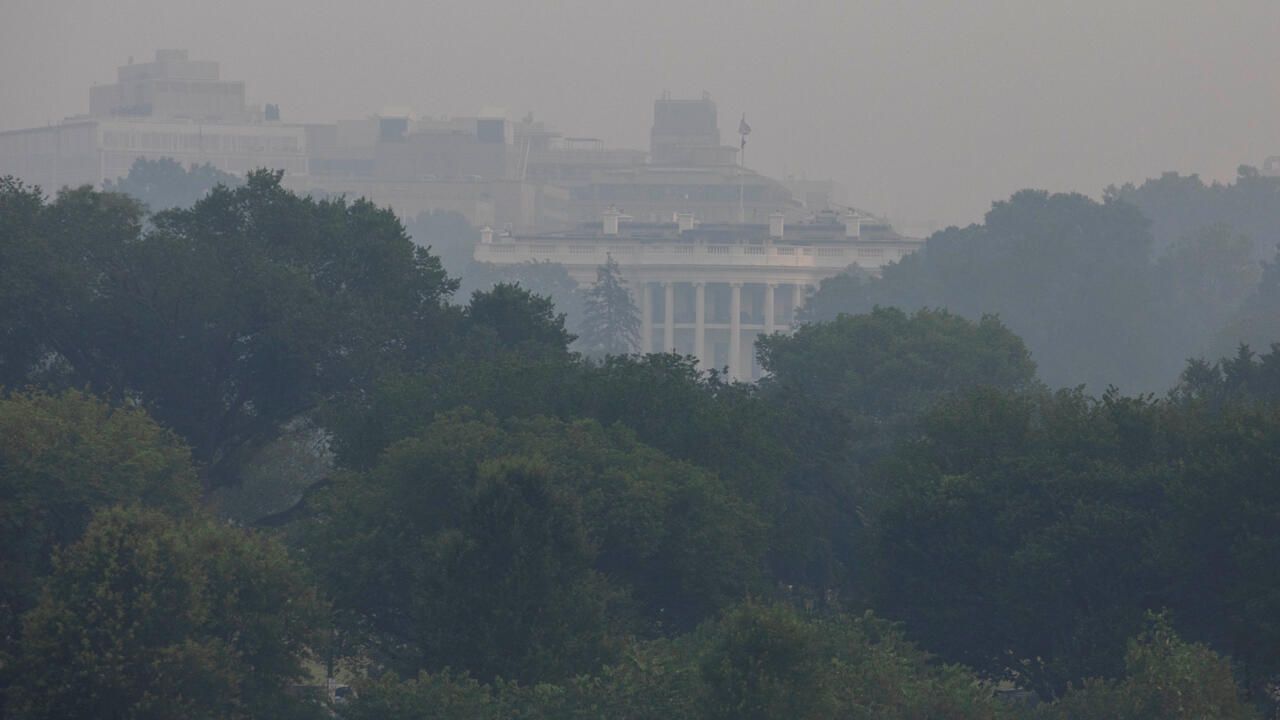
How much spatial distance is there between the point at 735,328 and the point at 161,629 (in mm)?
134685

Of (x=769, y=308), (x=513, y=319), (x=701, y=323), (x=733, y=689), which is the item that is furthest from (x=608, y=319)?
(x=733, y=689)

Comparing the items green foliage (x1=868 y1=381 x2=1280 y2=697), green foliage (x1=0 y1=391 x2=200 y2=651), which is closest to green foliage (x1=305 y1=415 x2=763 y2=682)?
green foliage (x1=0 y1=391 x2=200 y2=651)

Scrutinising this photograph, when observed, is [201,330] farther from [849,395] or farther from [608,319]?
[608,319]

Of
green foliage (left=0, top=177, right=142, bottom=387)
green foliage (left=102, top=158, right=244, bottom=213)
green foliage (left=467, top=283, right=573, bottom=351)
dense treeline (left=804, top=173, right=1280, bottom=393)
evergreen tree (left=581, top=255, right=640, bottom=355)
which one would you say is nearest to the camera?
green foliage (left=0, top=177, right=142, bottom=387)

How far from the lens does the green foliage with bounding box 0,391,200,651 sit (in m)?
37.9

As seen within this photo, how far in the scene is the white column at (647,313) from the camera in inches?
6649

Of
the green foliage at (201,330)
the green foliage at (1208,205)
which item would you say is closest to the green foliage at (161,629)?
the green foliage at (201,330)

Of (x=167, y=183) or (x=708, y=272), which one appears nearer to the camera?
(x=708, y=272)

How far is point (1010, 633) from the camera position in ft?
131

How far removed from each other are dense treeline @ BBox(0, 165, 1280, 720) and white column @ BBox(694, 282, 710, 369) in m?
111

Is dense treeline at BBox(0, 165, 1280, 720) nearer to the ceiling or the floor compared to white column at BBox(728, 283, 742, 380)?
nearer to the ceiling

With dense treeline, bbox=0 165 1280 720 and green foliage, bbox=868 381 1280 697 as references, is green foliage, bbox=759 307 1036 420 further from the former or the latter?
green foliage, bbox=868 381 1280 697

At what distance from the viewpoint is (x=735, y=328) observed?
16738 cm

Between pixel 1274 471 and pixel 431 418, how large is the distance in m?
14.6
